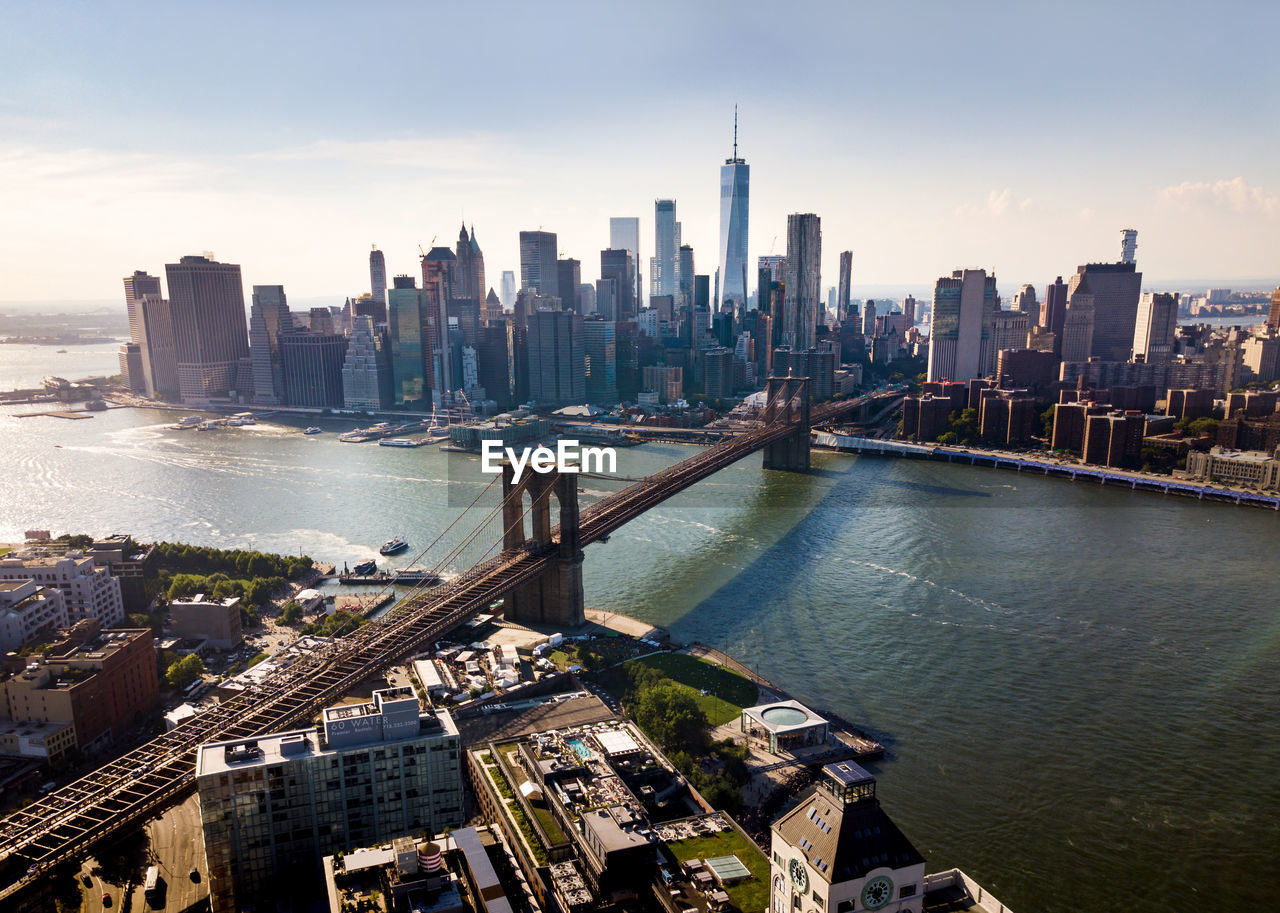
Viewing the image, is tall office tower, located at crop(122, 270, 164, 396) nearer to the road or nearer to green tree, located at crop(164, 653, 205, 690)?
green tree, located at crop(164, 653, 205, 690)

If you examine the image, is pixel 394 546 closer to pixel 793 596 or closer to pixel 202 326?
pixel 793 596

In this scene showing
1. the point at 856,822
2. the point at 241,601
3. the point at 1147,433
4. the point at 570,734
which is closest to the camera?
the point at 856,822

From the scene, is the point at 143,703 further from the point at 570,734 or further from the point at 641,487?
the point at 641,487

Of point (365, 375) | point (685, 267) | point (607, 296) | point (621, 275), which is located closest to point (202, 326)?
point (365, 375)

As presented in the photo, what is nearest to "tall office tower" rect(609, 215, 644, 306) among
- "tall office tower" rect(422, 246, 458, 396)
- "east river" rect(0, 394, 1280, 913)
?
"tall office tower" rect(422, 246, 458, 396)

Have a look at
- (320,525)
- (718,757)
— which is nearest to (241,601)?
(320,525)

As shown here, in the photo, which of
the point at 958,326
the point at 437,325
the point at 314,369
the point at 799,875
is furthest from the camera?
the point at 958,326
